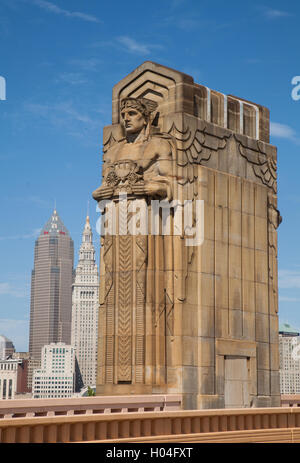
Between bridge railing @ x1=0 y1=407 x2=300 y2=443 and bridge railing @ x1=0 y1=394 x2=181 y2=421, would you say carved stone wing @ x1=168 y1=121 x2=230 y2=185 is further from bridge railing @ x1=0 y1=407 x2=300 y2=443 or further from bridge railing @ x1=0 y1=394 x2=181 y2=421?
bridge railing @ x1=0 y1=407 x2=300 y2=443

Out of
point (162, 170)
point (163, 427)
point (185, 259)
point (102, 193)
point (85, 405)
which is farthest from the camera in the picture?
point (102, 193)

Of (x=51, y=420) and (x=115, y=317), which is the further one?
(x=115, y=317)

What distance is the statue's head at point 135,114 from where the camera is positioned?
30828 millimetres

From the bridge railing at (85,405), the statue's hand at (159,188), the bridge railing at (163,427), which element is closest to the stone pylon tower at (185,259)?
the statue's hand at (159,188)

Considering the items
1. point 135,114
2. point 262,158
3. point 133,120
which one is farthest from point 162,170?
point 262,158

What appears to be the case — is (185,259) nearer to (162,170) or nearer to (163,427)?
(162,170)

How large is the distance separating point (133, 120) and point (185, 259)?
5.84 metres

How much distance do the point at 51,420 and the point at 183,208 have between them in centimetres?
1431

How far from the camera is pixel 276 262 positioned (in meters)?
35.0

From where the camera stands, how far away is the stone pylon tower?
2952 centimetres

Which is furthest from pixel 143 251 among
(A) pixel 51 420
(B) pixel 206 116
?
(A) pixel 51 420

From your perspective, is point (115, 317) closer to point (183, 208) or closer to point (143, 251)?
point (143, 251)

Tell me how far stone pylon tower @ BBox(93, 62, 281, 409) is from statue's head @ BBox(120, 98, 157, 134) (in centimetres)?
4

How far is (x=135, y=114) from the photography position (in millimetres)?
30875
